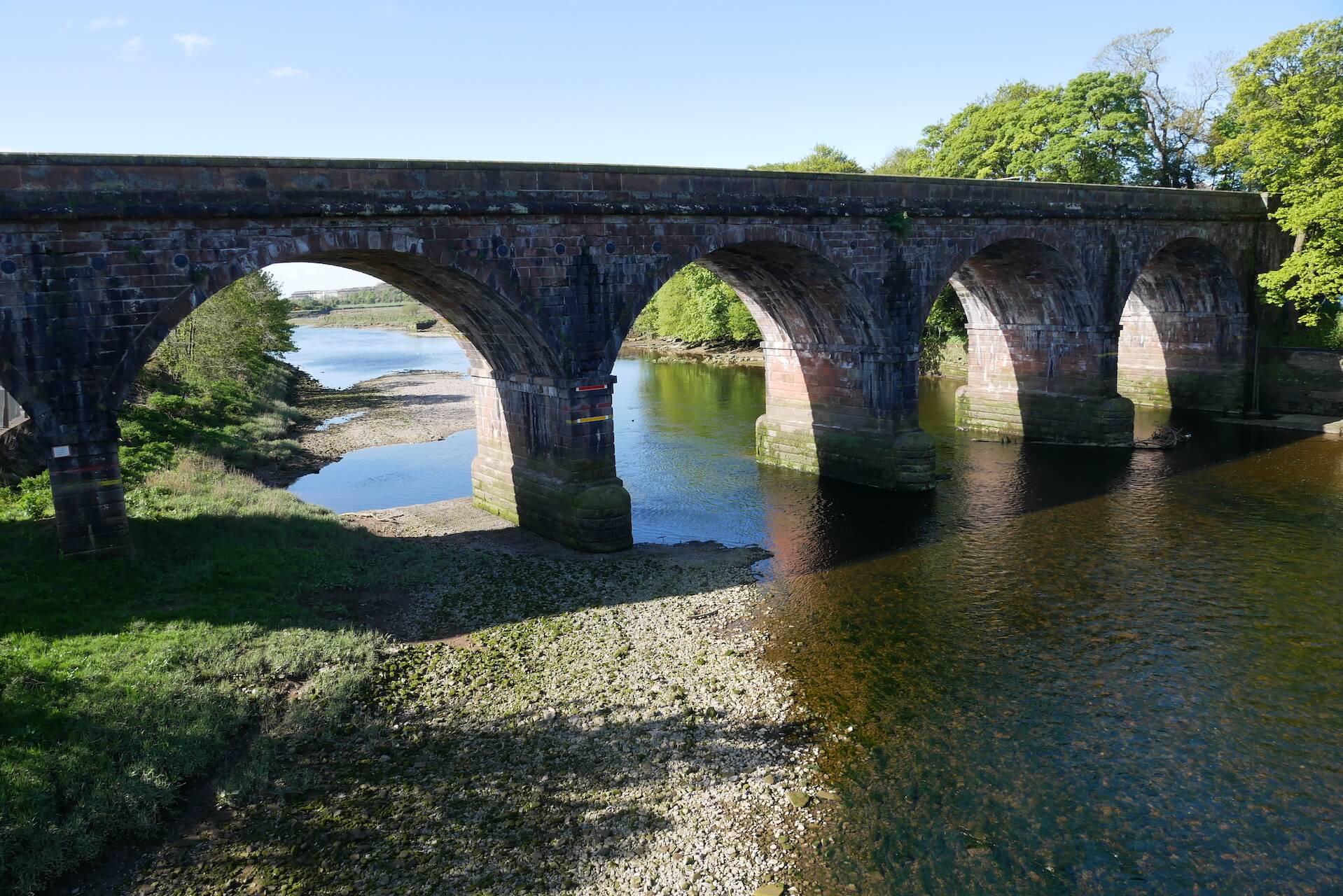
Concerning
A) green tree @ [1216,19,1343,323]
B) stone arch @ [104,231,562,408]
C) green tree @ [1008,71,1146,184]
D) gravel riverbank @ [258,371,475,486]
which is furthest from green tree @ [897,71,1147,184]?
stone arch @ [104,231,562,408]

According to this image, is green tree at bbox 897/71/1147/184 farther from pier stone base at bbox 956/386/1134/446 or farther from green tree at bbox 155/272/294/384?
green tree at bbox 155/272/294/384

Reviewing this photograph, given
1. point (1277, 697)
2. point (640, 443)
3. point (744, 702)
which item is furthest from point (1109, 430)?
point (744, 702)

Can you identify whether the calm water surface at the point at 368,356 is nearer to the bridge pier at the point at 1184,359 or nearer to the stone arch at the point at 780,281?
the stone arch at the point at 780,281

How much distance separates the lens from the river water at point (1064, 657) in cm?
1073

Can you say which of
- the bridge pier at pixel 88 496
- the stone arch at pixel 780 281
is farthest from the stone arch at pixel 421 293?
the stone arch at pixel 780 281

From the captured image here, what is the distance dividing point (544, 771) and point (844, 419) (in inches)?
718

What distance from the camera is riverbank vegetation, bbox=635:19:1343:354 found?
32.8 meters

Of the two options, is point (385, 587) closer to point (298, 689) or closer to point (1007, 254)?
point (298, 689)

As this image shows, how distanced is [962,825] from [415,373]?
2380 inches

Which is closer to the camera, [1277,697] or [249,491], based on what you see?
[1277,697]

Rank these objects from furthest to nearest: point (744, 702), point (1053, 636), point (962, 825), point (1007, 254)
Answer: point (1007, 254)
point (1053, 636)
point (744, 702)
point (962, 825)

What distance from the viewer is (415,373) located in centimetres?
6644

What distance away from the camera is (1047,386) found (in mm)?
33500

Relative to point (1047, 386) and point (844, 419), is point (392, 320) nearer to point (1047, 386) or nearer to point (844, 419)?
point (1047, 386)
